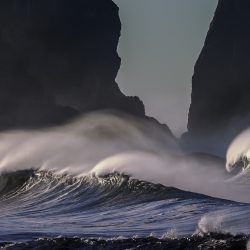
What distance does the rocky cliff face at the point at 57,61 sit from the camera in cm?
7988

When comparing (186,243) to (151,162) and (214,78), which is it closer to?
(151,162)

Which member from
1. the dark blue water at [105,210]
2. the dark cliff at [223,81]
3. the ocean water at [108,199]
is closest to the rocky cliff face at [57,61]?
the dark cliff at [223,81]

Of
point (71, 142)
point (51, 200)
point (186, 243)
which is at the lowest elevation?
point (186, 243)

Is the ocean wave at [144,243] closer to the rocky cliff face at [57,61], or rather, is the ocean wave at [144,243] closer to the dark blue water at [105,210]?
the dark blue water at [105,210]

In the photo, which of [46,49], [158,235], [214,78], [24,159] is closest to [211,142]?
[214,78]

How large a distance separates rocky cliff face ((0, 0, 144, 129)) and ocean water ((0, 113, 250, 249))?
34.4 meters

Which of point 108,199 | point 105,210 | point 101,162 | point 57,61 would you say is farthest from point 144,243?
point 57,61

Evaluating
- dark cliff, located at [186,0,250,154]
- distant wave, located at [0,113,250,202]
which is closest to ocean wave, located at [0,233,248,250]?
distant wave, located at [0,113,250,202]

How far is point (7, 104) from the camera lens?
81.1m

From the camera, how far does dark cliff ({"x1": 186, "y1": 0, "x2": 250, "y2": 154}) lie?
309 ft

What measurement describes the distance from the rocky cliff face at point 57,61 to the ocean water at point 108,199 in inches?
1356

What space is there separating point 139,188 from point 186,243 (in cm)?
1255

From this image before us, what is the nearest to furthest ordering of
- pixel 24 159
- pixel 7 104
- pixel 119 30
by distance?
pixel 24 159, pixel 7 104, pixel 119 30

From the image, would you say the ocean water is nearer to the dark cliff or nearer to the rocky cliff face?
the rocky cliff face
